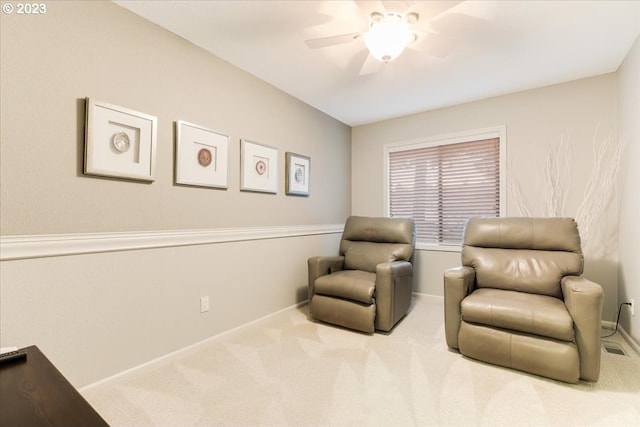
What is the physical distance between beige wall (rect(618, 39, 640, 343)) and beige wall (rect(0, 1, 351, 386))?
2957mm

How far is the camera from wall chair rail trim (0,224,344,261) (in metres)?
1.46

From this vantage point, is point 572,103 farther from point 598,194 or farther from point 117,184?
point 117,184

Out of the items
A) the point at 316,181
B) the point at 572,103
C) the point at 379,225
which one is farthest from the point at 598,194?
the point at 316,181

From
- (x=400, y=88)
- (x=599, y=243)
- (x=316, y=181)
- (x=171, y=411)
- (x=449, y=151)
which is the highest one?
(x=400, y=88)

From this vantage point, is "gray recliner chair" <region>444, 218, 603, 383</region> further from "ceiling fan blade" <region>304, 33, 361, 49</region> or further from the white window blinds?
"ceiling fan blade" <region>304, 33, 361, 49</region>

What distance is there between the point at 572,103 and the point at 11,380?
13.7ft

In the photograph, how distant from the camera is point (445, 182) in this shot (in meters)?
3.53

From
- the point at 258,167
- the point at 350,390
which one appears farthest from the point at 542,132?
the point at 350,390

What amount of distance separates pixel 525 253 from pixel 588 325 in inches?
28.8

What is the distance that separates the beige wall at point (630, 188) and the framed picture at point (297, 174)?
277 centimetres

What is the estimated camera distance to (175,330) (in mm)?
2100

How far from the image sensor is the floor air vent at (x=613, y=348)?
7.04 ft

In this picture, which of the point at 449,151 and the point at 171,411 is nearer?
the point at 171,411

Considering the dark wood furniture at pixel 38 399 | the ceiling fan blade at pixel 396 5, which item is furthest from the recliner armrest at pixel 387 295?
the dark wood furniture at pixel 38 399
